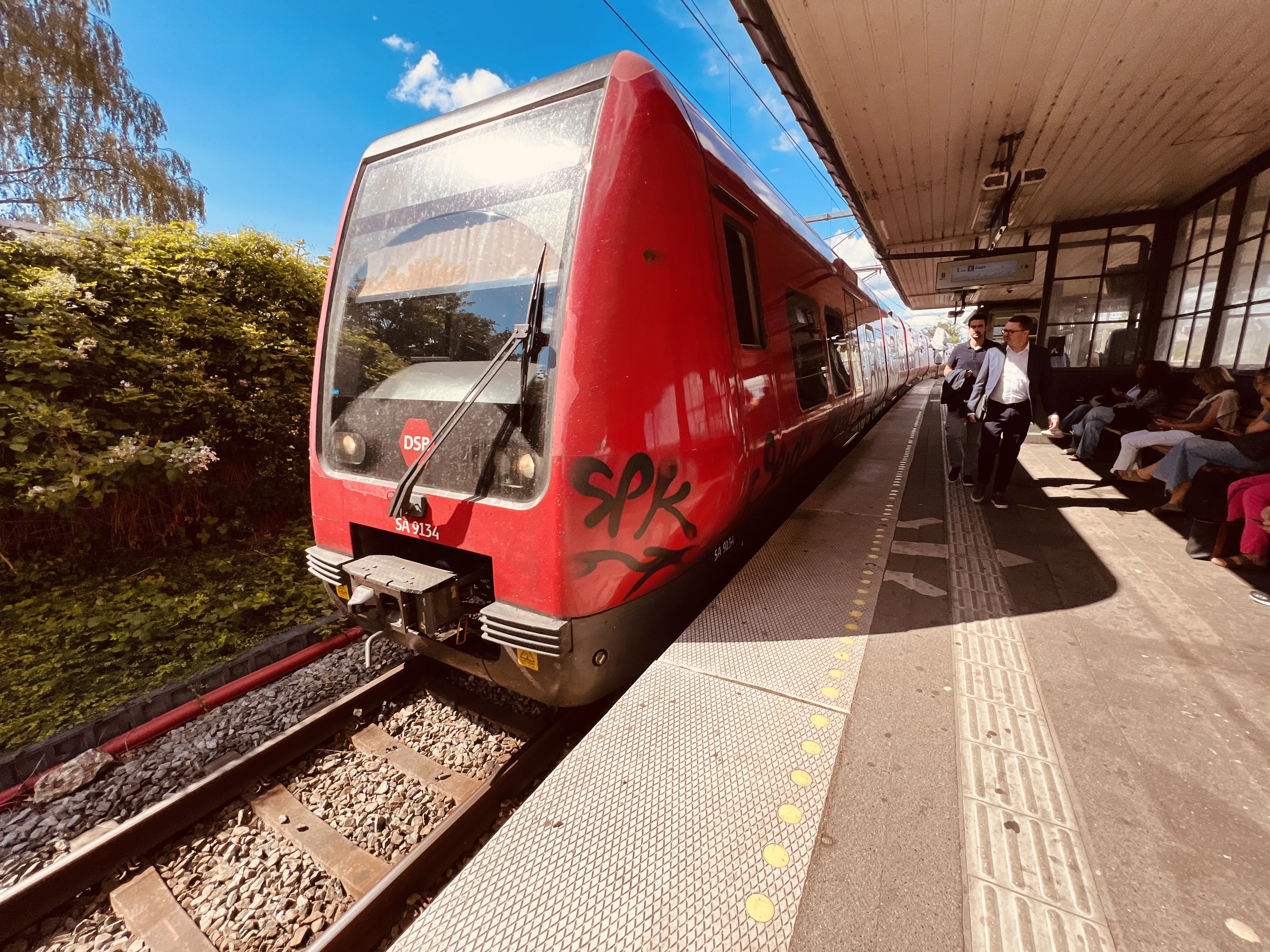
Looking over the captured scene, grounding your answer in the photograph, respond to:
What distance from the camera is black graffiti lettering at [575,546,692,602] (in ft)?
6.42

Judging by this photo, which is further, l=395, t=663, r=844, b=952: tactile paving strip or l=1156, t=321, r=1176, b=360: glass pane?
l=1156, t=321, r=1176, b=360: glass pane

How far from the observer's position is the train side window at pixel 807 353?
3.63 meters

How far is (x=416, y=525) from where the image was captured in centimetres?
228

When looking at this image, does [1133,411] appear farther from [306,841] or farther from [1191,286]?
[306,841]

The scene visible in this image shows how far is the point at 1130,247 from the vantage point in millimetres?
7996

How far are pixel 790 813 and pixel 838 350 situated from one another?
467 centimetres

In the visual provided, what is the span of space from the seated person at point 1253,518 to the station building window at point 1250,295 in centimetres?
319

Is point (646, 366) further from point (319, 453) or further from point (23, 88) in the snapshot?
point (23, 88)

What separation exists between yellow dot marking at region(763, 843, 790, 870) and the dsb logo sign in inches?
72.1

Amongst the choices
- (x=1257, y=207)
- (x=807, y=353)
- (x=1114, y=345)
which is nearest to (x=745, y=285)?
(x=807, y=353)

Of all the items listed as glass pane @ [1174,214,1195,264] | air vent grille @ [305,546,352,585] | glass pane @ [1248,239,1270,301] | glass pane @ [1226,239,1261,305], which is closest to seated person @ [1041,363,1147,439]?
glass pane @ [1226,239,1261,305]

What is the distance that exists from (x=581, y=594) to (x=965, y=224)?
973cm

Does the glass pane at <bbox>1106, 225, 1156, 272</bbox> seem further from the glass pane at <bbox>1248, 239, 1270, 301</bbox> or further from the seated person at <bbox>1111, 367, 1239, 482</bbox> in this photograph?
the seated person at <bbox>1111, 367, 1239, 482</bbox>

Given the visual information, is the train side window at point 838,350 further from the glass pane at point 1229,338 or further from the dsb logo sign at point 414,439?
A: the glass pane at point 1229,338
